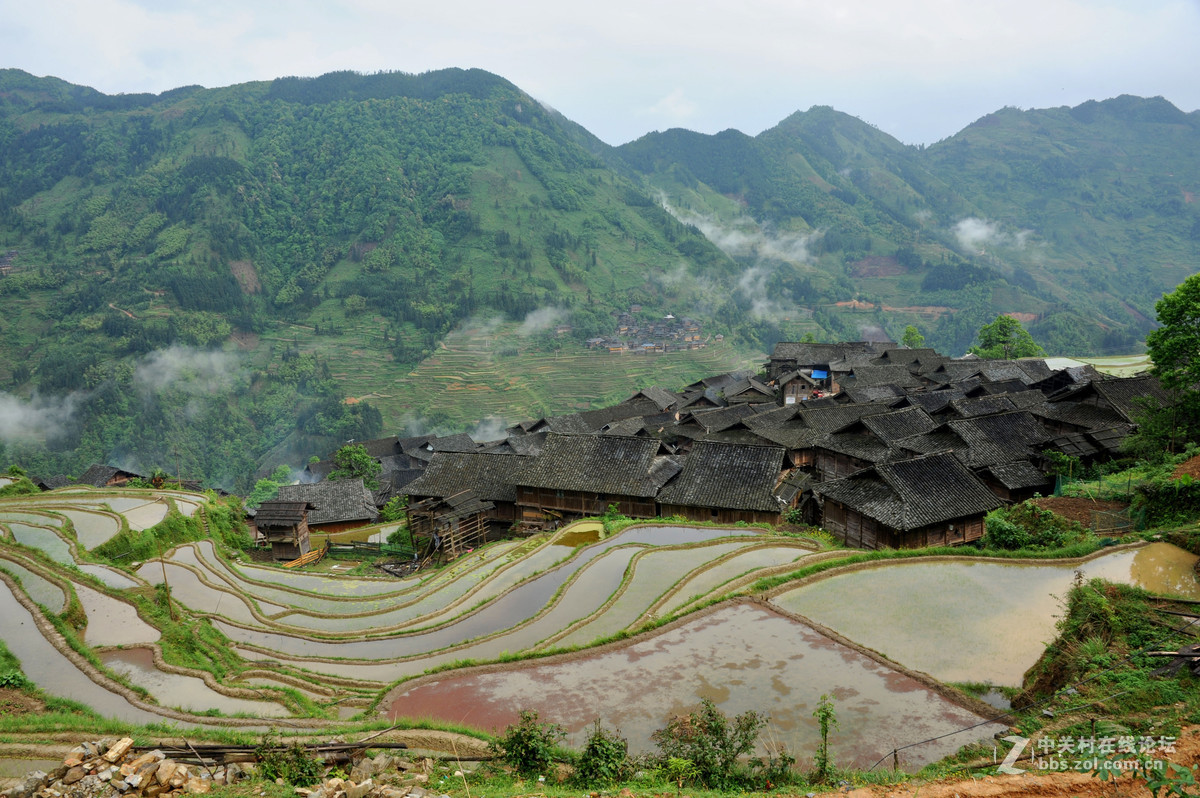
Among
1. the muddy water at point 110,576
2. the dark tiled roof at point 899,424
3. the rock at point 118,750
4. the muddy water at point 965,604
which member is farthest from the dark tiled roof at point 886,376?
the rock at point 118,750

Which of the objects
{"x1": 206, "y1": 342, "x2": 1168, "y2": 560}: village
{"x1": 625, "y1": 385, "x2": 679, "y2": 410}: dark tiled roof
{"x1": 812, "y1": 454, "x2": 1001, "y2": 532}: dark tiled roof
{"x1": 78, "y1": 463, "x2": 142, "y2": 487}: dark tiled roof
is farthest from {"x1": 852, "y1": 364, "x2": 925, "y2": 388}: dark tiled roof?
{"x1": 78, "y1": 463, "x2": 142, "y2": 487}: dark tiled roof

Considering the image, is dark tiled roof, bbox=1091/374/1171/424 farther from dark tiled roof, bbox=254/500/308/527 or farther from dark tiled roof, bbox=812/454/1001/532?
dark tiled roof, bbox=254/500/308/527

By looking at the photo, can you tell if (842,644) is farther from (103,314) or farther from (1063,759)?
(103,314)

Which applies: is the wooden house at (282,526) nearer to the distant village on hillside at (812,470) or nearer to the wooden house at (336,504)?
the distant village on hillside at (812,470)

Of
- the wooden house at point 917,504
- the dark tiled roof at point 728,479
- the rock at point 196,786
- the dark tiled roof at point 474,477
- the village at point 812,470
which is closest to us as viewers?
the rock at point 196,786

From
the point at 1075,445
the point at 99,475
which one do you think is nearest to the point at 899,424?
the point at 1075,445

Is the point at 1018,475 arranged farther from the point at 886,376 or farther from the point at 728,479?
the point at 886,376
